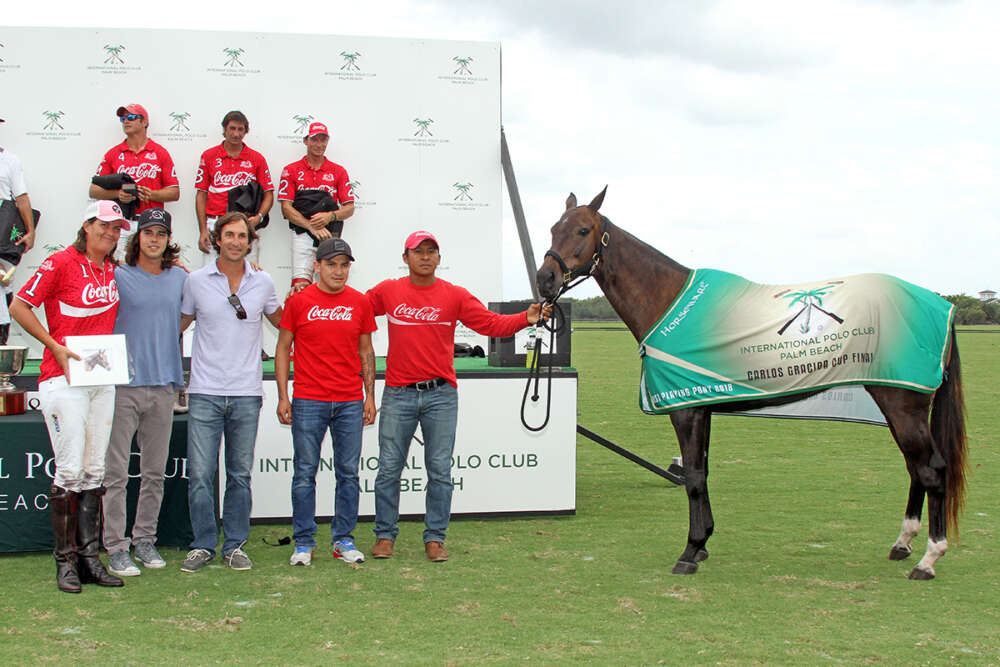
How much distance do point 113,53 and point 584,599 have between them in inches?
278

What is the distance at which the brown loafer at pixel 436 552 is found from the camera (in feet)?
17.5

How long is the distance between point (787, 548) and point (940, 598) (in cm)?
115

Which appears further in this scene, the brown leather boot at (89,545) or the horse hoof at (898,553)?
the horse hoof at (898,553)

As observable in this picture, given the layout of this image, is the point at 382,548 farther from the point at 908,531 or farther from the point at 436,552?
the point at 908,531

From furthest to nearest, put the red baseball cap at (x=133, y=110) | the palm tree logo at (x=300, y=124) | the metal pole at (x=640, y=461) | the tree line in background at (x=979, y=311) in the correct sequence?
the tree line in background at (x=979, y=311) → the palm tree logo at (x=300, y=124) → the red baseball cap at (x=133, y=110) → the metal pole at (x=640, y=461)

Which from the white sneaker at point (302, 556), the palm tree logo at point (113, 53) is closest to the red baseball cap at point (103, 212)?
the white sneaker at point (302, 556)

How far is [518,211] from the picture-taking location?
28.1ft

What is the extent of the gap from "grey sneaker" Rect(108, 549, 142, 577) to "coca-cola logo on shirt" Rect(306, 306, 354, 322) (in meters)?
1.67

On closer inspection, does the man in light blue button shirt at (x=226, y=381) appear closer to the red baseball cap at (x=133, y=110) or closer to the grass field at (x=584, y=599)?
the grass field at (x=584, y=599)

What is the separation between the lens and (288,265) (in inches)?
346

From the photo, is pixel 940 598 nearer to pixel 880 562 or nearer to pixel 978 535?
pixel 880 562

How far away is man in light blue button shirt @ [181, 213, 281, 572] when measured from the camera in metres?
5.03

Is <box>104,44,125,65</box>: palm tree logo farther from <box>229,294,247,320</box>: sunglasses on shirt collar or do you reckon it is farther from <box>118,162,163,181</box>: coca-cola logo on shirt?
<box>229,294,247,320</box>: sunglasses on shirt collar

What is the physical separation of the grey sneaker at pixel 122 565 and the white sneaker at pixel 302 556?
844mm
